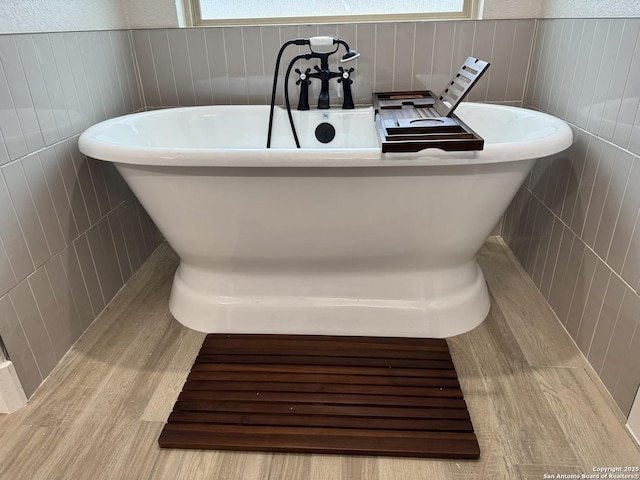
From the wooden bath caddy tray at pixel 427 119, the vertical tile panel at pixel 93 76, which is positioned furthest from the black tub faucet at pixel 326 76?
the vertical tile panel at pixel 93 76

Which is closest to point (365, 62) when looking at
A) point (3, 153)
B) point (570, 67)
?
point (570, 67)

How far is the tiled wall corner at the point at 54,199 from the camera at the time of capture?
1203mm

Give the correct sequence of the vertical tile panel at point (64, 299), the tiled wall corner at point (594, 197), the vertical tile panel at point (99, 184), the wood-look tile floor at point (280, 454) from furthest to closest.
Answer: the vertical tile panel at point (99, 184) → the vertical tile panel at point (64, 299) → the tiled wall corner at point (594, 197) → the wood-look tile floor at point (280, 454)

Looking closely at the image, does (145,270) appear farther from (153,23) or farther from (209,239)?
(153,23)

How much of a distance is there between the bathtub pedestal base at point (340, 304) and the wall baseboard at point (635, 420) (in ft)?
1.61

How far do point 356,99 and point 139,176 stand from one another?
1.03 meters

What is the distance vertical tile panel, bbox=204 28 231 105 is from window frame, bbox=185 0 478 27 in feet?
0.27

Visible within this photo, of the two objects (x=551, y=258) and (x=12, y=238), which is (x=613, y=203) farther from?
(x=12, y=238)

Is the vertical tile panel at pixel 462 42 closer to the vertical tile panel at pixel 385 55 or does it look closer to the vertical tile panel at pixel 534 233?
the vertical tile panel at pixel 385 55

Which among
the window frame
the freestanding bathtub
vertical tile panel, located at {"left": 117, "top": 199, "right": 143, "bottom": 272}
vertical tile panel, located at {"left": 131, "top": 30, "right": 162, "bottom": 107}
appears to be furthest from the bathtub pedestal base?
the window frame

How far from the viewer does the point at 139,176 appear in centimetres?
128

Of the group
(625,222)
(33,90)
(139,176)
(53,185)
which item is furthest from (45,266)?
(625,222)

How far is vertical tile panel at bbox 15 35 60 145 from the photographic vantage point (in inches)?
49.5

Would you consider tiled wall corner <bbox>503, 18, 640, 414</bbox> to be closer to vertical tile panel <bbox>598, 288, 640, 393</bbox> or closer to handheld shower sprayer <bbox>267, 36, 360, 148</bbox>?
vertical tile panel <bbox>598, 288, 640, 393</bbox>
